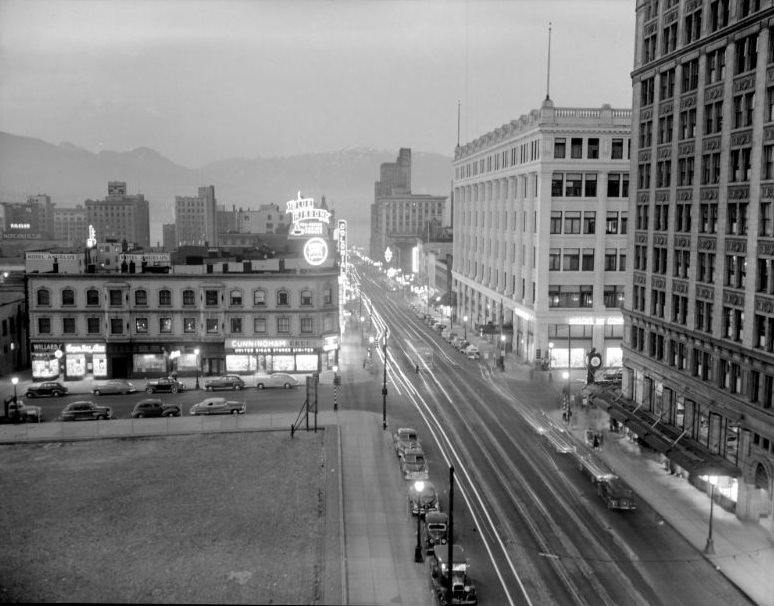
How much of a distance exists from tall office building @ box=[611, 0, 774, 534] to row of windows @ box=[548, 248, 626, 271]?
78.9 feet

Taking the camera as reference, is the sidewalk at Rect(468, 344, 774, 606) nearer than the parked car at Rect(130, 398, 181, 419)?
Yes

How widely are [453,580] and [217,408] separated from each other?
34905 millimetres

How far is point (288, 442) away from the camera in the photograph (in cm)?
5191

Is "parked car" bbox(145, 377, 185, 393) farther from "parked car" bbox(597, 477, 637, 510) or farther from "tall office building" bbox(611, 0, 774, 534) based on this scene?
"parked car" bbox(597, 477, 637, 510)

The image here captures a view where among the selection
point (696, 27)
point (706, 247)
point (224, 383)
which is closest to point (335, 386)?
point (224, 383)

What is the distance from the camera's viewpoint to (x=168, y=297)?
75875 millimetres

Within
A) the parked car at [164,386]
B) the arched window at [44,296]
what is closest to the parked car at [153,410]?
the parked car at [164,386]

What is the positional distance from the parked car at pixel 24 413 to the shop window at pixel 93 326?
1653 cm

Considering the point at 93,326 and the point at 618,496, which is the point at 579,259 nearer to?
the point at 618,496

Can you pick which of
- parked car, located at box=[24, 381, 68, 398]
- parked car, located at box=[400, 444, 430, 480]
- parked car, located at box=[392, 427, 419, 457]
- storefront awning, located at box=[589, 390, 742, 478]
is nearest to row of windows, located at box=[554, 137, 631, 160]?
storefront awning, located at box=[589, 390, 742, 478]

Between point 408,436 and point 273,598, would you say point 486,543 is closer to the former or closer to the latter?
point 273,598

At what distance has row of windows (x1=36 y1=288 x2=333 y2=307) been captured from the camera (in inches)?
2948

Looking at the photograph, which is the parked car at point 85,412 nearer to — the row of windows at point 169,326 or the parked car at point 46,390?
the parked car at point 46,390

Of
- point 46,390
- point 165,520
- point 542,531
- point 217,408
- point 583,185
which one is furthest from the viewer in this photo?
point 583,185
